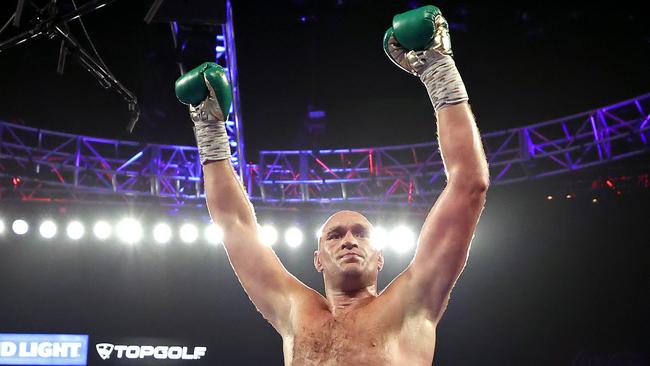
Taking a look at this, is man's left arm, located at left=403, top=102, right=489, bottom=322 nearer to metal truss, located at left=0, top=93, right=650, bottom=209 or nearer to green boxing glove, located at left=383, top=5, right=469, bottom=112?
green boxing glove, located at left=383, top=5, right=469, bottom=112

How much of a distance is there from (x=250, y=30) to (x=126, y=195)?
3454 mm

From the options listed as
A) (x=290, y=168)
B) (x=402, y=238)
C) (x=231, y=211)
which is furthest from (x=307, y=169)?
(x=231, y=211)

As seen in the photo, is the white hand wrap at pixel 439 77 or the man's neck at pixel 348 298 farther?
the man's neck at pixel 348 298

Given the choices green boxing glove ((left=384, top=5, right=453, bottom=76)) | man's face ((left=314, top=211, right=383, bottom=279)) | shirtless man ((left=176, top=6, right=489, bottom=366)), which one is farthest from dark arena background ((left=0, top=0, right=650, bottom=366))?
green boxing glove ((left=384, top=5, right=453, bottom=76))

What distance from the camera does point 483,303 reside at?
10.6 m

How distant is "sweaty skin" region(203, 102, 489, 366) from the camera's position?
213 cm

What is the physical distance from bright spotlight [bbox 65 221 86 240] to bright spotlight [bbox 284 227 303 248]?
9.73ft

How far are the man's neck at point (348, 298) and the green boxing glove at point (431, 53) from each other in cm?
75

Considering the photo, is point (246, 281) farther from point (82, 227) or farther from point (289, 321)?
point (82, 227)

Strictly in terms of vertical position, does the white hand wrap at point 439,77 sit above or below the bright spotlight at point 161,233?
below

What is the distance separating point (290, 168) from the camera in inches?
350

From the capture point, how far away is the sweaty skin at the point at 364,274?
2.13 m

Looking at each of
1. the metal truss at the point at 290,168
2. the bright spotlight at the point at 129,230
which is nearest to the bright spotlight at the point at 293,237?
the metal truss at the point at 290,168

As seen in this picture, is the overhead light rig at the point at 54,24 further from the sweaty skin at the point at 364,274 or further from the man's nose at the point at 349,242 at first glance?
the man's nose at the point at 349,242
